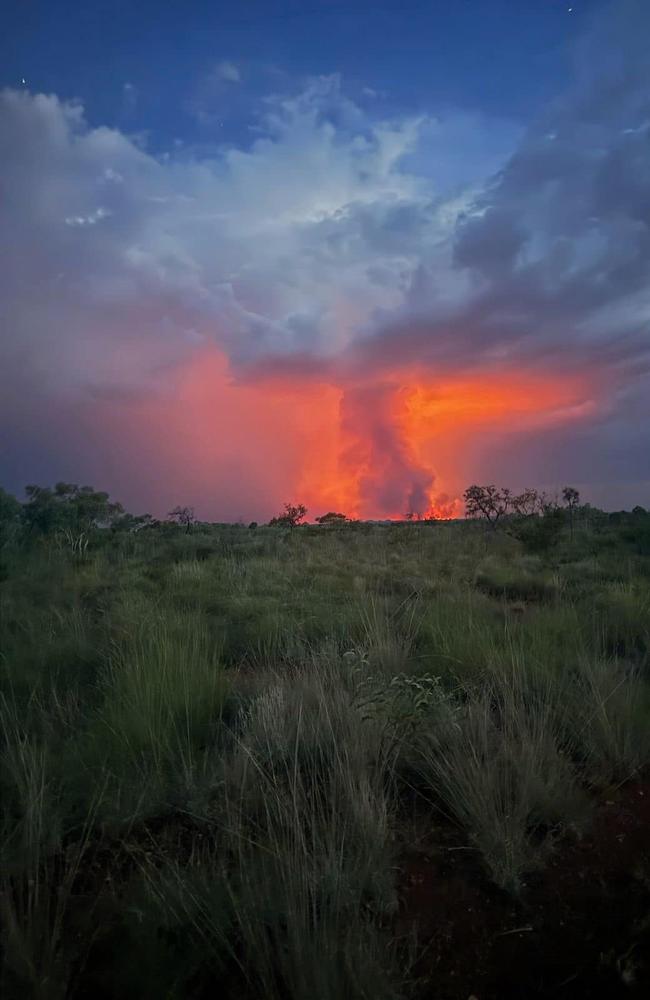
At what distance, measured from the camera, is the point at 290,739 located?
382 cm

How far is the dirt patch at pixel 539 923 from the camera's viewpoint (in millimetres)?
2256

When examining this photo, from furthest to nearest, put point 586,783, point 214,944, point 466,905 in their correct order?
point 586,783 < point 466,905 < point 214,944

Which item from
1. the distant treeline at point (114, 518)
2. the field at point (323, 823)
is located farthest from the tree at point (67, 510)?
the field at point (323, 823)

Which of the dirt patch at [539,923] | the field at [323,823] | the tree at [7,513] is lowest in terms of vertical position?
the dirt patch at [539,923]

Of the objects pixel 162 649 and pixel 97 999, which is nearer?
pixel 97 999

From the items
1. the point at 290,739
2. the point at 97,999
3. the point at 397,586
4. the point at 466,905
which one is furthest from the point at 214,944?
the point at 397,586

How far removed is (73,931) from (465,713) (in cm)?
279

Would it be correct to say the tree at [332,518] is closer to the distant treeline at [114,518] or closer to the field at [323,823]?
the distant treeline at [114,518]

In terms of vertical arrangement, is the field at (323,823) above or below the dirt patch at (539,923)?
above

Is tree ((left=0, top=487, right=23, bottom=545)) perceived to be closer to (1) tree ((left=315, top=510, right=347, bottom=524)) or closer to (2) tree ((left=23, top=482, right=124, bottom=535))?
(2) tree ((left=23, top=482, right=124, bottom=535))

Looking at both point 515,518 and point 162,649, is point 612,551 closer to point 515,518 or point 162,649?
point 515,518

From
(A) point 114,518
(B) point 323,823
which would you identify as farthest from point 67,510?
(B) point 323,823

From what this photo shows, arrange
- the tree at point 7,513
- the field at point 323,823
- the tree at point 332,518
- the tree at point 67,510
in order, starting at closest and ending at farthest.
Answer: the field at point 323,823
the tree at point 7,513
the tree at point 67,510
the tree at point 332,518

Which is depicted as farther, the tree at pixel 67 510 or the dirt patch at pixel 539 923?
the tree at pixel 67 510
